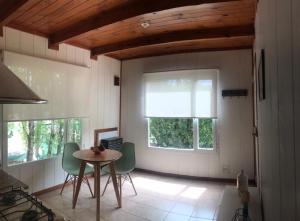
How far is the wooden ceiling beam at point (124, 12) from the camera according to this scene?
91.6 inches

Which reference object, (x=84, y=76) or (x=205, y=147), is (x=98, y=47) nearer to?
(x=84, y=76)

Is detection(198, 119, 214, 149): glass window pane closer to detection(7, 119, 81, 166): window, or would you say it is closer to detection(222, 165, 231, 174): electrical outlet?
detection(222, 165, 231, 174): electrical outlet


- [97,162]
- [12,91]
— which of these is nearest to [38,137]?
[97,162]

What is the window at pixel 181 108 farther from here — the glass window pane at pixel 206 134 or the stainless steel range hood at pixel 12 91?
the stainless steel range hood at pixel 12 91

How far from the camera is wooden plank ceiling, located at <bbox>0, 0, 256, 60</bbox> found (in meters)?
2.44

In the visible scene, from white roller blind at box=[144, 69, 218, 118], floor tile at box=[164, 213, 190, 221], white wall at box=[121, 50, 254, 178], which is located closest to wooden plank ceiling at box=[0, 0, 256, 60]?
white wall at box=[121, 50, 254, 178]

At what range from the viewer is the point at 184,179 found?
13.9ft

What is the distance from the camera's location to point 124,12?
2.54 meters

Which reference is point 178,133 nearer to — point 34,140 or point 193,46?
point 193,46

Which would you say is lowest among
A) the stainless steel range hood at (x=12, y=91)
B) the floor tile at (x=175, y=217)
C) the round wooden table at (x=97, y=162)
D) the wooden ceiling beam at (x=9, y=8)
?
the floor tile at (x=175, y=217)

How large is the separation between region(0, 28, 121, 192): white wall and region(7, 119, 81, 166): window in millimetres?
118

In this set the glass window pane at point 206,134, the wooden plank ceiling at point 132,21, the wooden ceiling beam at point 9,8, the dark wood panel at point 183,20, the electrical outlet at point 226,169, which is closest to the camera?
the wooden ceiling beam at point 9,8

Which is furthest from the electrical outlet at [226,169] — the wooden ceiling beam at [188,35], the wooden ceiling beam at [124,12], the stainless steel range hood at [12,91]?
the stainless steel range hood at [12,91]

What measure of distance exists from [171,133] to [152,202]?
5.33 feet
